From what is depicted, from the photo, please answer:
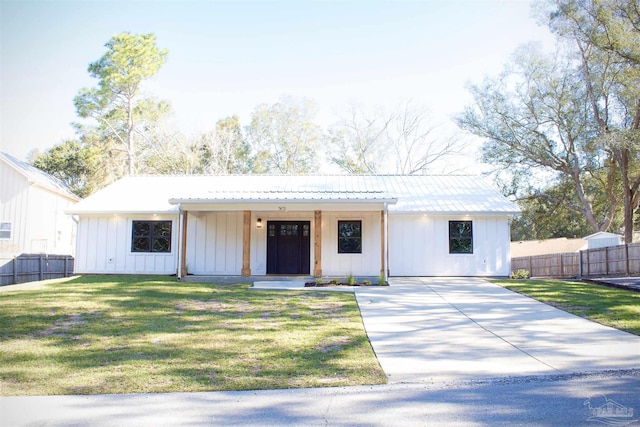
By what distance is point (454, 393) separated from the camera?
5820 mm

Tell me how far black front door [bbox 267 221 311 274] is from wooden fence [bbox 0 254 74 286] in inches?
360

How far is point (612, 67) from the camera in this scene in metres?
23.1

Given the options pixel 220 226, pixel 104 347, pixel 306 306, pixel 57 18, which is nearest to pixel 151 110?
pixel 57 18

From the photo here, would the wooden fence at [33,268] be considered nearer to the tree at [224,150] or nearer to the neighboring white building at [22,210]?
the neighboring white building at [22,210]

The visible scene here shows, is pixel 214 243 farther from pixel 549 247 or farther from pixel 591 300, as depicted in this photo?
pixel 549 247

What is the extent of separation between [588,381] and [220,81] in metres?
30.6

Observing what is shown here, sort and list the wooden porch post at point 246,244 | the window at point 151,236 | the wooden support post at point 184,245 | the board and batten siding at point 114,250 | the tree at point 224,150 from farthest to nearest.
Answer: the tree at point 224,150 < the window at point 151,236 < the board and batten siding at point 114,250 < the wooden support post at point 184,245 < the wooden porch post at point 246,244

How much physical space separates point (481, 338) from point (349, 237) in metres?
9.40

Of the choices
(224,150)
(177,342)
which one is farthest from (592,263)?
(224,150)

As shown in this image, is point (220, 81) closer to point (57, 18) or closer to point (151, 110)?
point (151, 110)

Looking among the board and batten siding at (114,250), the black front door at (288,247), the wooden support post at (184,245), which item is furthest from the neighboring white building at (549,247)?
the board and batten siding at (114,250)

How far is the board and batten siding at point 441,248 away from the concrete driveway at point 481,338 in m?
4.29

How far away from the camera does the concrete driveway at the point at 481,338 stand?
269 inches
